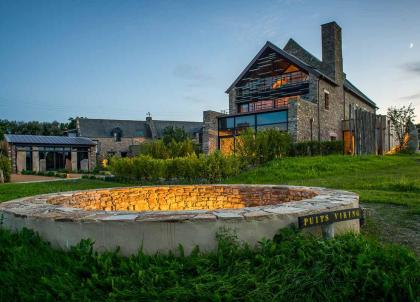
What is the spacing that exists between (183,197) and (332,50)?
741 inches

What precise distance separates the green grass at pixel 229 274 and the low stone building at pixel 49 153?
27.0 meters

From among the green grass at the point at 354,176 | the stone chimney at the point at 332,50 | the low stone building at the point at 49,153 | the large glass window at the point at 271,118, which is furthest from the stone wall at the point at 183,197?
the low stone building at the point at 49,153

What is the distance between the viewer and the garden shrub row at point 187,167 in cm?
1252

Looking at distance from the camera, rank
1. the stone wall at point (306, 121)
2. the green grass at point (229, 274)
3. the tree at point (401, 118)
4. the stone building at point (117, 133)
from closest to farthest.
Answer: the green grass at point (229, 274)
the stone wall at point (306, 121)
the tree at point (401, 118)
the stone building at point (117, 133)

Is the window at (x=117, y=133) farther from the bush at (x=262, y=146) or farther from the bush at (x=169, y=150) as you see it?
the bush at (x=262, y=146)

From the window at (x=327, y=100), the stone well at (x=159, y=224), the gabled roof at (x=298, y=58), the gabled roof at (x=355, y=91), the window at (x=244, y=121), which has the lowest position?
the stone well at (x=159, y=224)

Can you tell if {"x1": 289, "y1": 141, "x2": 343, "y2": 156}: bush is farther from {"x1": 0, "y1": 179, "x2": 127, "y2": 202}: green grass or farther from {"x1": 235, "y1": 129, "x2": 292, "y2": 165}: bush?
{"x1": 0, "y1": 179, "x2": 127, "y2": 202}: green grass

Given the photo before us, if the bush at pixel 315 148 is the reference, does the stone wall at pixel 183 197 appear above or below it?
below

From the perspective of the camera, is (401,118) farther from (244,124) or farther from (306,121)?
(244,124)

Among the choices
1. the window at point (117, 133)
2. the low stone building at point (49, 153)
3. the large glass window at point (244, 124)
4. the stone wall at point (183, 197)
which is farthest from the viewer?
the window at point (117, 133)

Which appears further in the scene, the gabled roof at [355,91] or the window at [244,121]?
the gabled roof at [355,91]

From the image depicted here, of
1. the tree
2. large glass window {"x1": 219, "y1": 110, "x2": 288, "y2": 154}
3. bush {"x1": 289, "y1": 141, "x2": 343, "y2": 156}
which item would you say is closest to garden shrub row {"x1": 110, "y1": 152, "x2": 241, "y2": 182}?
bush {"x1": 289, "y1": 141, "x2": 343, "y2": 156}

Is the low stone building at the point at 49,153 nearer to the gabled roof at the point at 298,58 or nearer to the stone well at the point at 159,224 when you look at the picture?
the gabled roof at the point at 298,58

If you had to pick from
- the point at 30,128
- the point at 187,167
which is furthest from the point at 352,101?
the point at 30,128
